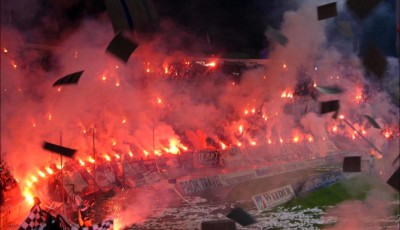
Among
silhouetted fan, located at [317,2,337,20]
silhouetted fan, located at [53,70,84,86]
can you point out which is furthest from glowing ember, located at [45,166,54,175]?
silhouetted fan, located at [317,2,337,20]

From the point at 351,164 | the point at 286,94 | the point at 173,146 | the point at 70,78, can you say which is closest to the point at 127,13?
the point at 70,78

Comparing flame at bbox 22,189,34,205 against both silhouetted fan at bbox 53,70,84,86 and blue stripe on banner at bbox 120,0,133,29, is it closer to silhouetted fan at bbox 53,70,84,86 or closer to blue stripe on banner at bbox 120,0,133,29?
silhouetted fan at bbox 53,70,84,86

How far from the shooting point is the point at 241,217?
5.73m

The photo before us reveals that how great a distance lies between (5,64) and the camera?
19.4ft

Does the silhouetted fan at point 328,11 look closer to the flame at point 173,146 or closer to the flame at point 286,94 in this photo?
the flame at point 173,146

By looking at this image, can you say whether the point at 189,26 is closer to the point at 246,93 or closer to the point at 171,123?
the point at 171,123

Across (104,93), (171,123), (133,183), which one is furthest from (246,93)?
(133,183)

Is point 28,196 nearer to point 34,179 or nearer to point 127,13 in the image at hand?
point 34,179

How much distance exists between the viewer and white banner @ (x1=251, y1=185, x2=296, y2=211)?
6070mm

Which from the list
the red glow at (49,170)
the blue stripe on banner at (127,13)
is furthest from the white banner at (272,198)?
the red glow at (49,170)

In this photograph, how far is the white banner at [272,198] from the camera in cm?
607

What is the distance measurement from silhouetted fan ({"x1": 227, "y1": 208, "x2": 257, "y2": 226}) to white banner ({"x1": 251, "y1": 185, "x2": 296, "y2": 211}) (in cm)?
28

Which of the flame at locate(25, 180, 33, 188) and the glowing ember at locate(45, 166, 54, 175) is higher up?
the glowing ember at locate(45, 166, 54, 175)

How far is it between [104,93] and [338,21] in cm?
646
